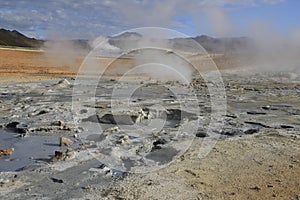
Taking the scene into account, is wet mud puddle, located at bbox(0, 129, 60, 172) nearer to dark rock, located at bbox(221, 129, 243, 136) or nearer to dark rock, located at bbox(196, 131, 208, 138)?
dark rock, located at bbox(196, 131, 208, 138)

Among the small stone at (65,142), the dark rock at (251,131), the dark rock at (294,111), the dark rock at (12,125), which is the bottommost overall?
the dark rock at (12,125)

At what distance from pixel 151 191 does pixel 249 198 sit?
108 centimetres

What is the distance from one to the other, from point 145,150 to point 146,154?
0.22 meters

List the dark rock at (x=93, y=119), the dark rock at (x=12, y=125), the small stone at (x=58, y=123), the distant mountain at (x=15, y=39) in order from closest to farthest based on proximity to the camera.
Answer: the small stone at (x=58, y=123), the dark rock at (x=12, y=125), the dark rock at (x=93, y=119), the distant mountain at (x=15, y=39)

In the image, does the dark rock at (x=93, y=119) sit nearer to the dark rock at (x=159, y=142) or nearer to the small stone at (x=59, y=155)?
the dark rock at (x=159, y=142)

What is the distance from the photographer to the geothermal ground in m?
4.72

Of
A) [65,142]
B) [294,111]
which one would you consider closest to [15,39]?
[294,111]

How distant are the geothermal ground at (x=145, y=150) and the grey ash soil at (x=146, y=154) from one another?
0.01 m

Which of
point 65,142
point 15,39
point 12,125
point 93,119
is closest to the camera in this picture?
point 65,142

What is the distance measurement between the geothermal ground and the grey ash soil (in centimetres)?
1

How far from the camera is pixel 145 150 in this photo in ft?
21.1

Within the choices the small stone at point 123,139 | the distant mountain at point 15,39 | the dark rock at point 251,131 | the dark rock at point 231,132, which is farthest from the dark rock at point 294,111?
the distant mountain at point 15,39

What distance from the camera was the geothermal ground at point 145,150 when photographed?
472 cm

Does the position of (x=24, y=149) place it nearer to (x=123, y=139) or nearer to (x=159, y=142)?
(x=123, y=139)
